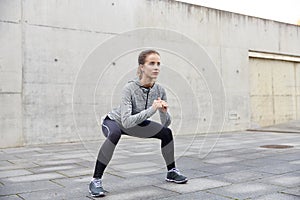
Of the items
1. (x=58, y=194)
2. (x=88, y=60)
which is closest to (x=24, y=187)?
(x=58, y=194)

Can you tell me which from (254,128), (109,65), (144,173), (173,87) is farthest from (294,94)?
(144,173)

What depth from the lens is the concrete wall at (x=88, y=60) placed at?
7.50 m

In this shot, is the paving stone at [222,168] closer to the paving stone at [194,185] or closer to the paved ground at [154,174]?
the paved ground at [154,174]

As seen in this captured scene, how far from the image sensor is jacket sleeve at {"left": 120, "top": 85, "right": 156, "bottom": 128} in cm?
302

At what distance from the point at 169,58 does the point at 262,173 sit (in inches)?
243

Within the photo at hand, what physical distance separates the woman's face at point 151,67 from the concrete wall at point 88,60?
3.39 m

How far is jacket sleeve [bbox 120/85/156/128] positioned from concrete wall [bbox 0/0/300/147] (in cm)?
350

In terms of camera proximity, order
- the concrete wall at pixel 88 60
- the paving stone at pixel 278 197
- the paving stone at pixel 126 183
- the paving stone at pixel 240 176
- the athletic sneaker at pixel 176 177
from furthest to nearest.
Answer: the concrete wall at pixel 88 60
the paving stone at pixel 240 176
the athletic sneaker at pixel 176 177
the paving stone at pixel 126 183
the paving stone at pixel 278 197

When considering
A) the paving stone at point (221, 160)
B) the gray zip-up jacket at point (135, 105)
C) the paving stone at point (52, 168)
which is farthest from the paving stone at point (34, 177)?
the paving stone at point (221, 160)

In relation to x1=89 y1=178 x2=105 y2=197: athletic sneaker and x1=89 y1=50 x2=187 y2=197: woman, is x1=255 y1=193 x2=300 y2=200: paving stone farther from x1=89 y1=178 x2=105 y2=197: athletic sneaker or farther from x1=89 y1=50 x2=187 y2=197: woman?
x1=89 y1=178 x2=105 y2=197: athletic sneaker

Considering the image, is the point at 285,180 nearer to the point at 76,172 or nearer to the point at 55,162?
the point at 76,172

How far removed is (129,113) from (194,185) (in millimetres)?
1093

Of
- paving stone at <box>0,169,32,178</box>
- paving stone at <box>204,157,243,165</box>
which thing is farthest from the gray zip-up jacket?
paving stone at <box>204,157,243,165</box>

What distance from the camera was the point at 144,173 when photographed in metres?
4.30
